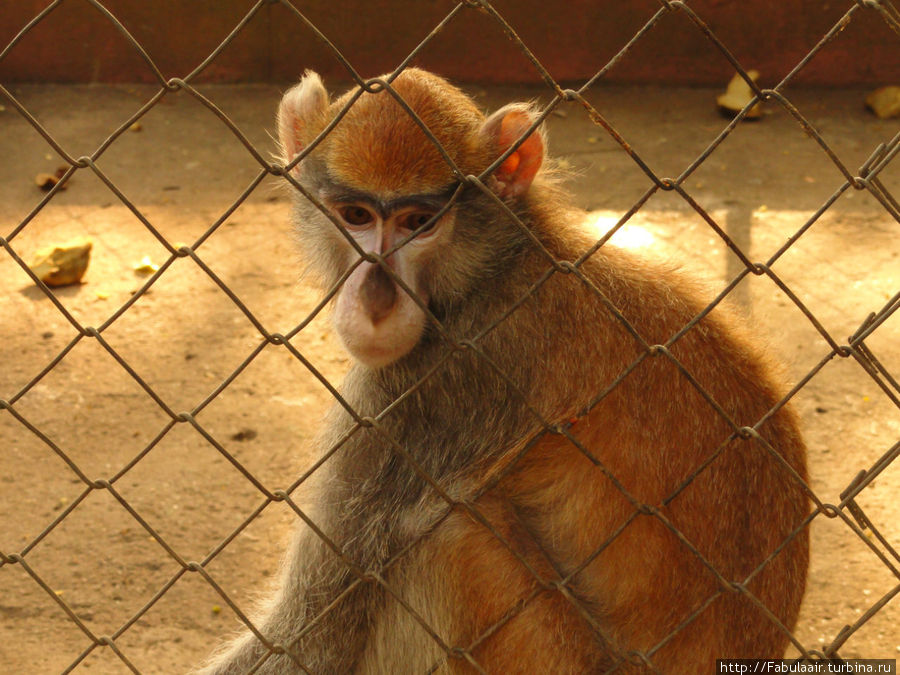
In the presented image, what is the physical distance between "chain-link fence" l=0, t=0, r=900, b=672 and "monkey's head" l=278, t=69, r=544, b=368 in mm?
237

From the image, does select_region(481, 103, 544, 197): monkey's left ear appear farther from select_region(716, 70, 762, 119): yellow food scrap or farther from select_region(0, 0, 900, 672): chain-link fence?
select_region(716, 70, 762, 119): yellow food scrap

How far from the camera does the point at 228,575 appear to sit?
153 inches

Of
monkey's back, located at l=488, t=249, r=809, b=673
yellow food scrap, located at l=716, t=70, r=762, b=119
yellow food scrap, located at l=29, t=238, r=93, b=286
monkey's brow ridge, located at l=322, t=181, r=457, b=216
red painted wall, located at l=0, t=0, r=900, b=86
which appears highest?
red painted wall, located at l=0, t=0, r=900, b=86


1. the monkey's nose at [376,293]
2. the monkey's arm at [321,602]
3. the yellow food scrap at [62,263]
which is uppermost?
the yellow food scrap at [62,263]

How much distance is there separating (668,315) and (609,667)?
0.98 metres

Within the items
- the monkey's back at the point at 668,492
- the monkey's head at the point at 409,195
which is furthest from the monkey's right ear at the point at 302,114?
the monkey's back at the point at 668,492

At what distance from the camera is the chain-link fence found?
96.6 inches

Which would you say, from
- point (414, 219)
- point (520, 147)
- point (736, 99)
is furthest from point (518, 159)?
point (736, 99)

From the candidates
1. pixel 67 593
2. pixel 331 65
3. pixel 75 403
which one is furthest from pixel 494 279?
pixel 331 65

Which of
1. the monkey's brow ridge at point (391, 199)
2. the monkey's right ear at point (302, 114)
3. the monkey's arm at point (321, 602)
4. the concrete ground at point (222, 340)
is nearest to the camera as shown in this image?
the monkey's brow ridge at point (391, 199)

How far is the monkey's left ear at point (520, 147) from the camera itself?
295 centimetres

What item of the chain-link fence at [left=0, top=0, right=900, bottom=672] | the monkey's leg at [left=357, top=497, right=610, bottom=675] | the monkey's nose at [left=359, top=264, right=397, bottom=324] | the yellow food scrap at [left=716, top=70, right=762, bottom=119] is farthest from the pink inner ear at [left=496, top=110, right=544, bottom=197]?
the yellow food scrap at [left=716, top=70, right=762, bottom=119]

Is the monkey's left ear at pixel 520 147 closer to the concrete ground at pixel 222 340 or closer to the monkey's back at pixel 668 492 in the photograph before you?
the monkey's back at pixel 668 492

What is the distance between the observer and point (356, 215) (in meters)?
2.96
